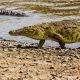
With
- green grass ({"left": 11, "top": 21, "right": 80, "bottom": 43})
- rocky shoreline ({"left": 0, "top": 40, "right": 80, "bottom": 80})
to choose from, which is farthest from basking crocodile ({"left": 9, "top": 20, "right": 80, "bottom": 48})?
rocky shoreline ({"left": 0, "top": 40, "right": 80, "bottom": 80})

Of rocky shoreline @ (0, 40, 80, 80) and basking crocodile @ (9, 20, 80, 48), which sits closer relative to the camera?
rocky shoreline @ (0, 40, 80, 80)

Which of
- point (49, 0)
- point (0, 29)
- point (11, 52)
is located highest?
point (11, 52)

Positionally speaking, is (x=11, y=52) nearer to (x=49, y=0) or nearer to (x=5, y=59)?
(x=5, y=59)

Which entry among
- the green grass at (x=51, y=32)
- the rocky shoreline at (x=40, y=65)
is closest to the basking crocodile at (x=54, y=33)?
the green grass at (x=51, y=32)

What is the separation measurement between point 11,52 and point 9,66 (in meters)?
2.97

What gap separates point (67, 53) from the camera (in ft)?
45.2

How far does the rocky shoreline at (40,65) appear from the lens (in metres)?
9.91

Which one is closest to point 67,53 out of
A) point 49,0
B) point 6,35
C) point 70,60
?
point 70,60

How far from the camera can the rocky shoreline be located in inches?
Answer: 390

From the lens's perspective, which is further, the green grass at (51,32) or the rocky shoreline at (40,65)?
the green grass at (51,32)

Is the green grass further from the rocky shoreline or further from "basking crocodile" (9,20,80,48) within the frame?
the rocky shoreline

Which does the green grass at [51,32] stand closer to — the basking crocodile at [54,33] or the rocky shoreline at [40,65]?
the basking crocodile at [54,33]

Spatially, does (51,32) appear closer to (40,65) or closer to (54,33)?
(54,33)

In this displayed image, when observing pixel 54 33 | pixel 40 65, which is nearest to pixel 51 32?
pixel 54 33
